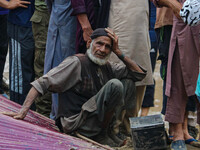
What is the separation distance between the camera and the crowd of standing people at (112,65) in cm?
409

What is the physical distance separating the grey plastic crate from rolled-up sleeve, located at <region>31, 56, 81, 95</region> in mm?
678

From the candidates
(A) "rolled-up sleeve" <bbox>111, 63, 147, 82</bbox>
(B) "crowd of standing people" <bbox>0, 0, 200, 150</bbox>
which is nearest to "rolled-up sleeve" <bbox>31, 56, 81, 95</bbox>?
(B) "crowd of standing people" <bbox>0, 0, 200, 150</bbox>

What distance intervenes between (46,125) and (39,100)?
99cm

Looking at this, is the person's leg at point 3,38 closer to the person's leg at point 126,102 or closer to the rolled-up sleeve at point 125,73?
the rolled-up sleeve at point 125,73

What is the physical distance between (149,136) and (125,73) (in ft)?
2.21

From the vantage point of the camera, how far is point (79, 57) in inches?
167

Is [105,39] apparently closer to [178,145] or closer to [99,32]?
[99,32]

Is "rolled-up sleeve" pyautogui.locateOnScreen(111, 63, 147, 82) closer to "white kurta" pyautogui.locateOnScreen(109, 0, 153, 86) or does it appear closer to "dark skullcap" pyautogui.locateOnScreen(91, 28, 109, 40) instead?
"white kurta" pyautogui.locateOnScreen(109, 0, 153, 86)

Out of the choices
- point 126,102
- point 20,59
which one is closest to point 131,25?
point 126,102

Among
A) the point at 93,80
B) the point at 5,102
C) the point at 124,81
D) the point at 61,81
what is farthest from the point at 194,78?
the point at 5,102

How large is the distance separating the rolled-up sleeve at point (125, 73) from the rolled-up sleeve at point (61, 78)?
0.42 metres

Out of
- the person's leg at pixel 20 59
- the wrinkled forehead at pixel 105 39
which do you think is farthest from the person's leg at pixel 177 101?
the person's leg at pixel 20 59

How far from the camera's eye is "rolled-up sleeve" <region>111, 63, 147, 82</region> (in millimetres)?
4352

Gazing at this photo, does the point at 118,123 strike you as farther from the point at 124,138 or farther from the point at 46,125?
the point at 46,125
